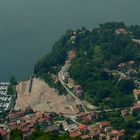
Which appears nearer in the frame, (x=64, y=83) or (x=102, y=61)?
(x=64, y=83)

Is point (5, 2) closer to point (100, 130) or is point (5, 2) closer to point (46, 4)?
point (46, 4)

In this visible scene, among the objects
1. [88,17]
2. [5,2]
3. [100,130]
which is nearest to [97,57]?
[100,130]

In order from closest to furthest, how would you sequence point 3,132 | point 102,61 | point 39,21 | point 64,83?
point 3,132
point 64,83
point 102,61
point 39,21

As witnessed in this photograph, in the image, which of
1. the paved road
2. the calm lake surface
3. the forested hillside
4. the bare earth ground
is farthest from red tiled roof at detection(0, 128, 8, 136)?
the calm lake surface

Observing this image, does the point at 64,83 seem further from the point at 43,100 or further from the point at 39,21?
the point at 39,21

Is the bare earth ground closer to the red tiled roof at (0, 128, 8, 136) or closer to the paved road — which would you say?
the paved road

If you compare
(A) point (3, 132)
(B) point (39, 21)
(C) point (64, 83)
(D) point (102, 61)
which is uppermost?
(B) point (39, 21)

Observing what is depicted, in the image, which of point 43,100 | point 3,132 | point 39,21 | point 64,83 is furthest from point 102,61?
point 39,21

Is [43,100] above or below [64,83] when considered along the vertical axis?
below
